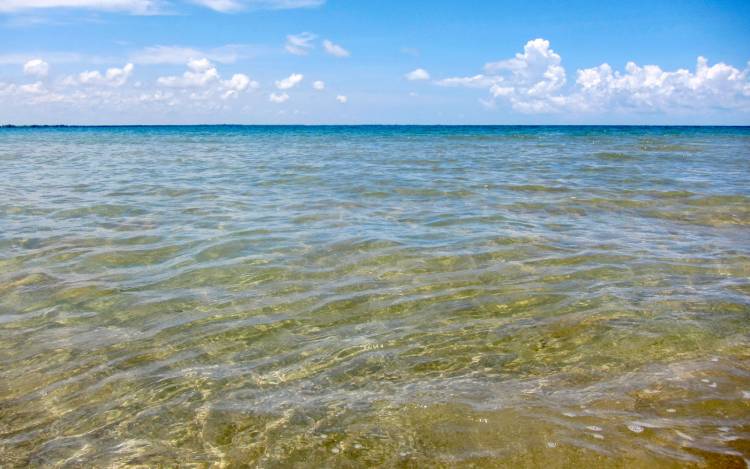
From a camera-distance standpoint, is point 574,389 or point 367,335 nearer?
point 574,389

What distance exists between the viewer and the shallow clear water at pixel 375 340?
3.00 metres

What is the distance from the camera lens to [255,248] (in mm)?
7293

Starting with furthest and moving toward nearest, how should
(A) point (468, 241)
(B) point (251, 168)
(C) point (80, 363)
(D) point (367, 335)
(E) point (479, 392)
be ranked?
1. (B) point (251, 168)
2. (A) point (468, 241)
3. (D) point (367, 335)
4. (C) point (80, 363)
5. (E) point (479, 392)

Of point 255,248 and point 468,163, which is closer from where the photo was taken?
point 255,248

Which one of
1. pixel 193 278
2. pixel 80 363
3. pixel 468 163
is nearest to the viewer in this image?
pixel 80 363

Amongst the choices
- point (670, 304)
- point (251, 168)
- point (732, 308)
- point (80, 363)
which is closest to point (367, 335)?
point (80, 363)

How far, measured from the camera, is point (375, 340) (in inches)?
170

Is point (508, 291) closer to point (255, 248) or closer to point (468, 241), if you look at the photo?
point (468, 241)

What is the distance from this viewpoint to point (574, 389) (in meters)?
3.53

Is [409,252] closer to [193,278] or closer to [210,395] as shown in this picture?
[193,278]

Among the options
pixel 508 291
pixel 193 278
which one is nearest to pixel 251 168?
pixel 193 278

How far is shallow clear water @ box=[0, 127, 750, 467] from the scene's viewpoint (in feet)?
9.84

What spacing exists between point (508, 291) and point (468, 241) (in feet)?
7.06

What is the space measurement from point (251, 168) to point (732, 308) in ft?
56.4
